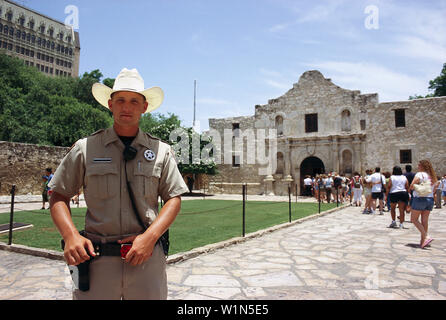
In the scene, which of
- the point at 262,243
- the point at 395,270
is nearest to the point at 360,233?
the point at 262,243

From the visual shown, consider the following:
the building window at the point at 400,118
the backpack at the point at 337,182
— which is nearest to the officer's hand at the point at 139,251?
the backpack at the point at 337,182

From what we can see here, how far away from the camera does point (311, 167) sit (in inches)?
1043

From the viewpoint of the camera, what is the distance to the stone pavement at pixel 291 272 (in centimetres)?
368

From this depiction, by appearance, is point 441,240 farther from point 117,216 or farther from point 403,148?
point 403,148

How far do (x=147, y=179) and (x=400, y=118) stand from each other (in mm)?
25838

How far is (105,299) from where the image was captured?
183 centimetres

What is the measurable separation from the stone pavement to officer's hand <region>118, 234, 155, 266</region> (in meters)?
1.99

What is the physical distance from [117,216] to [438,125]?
1027 inches

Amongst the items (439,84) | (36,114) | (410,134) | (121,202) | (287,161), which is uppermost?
(439,84)

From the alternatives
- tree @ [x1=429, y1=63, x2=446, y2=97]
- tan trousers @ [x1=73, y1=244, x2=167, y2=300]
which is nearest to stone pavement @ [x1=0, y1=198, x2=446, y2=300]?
tan trousers @ [x1=73, y1=244, x2=167, y2=300]

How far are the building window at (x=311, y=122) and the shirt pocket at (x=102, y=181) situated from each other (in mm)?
25996

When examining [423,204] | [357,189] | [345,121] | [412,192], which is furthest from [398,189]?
[345,121]

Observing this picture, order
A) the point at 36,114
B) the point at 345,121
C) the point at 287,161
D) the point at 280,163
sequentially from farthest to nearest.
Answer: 1. the point at 36,114
2. the point at 280,163
3. the point at 287,161
4. the point at 345,121

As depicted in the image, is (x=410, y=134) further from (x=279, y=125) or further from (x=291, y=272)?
(x=291, y=272)
